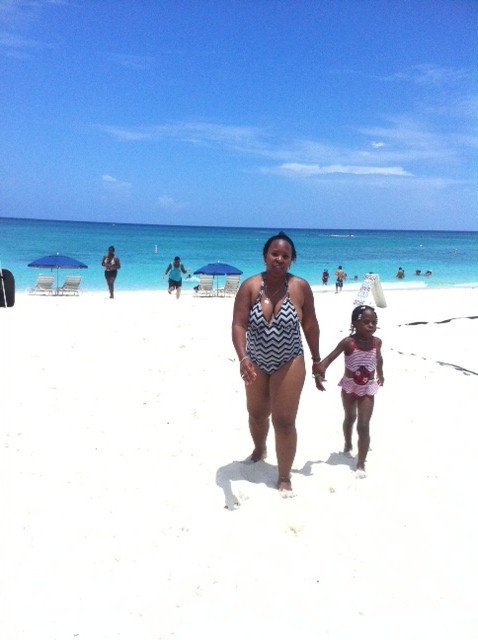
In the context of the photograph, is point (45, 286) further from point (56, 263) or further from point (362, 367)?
point (362, 367)

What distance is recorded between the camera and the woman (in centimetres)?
369

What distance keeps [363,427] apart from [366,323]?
797mm

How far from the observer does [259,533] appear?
3.46 metres

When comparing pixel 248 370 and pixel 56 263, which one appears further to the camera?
pixel 56 263

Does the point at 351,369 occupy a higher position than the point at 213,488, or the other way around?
the point at 351,369

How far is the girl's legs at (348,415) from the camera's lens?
4.53 meters

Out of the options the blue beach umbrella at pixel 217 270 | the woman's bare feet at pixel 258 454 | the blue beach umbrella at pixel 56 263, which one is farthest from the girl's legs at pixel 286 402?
the blue beach umbrella at pixel 56 263

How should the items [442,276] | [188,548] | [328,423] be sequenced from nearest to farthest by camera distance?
[188,548] → [328,423] → [442,276]

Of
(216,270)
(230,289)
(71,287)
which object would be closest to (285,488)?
(230,289)

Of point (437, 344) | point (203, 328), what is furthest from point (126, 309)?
point (437, 344)

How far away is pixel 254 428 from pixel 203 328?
4512 mm

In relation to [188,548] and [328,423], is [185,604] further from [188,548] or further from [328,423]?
[328,423]

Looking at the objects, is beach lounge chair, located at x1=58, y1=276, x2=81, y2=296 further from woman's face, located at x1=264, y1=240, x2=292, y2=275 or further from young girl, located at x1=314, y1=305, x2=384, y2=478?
woman's face, located at x1=264, y1=240, x2=292, y2=275

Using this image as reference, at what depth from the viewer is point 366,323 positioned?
424cm
